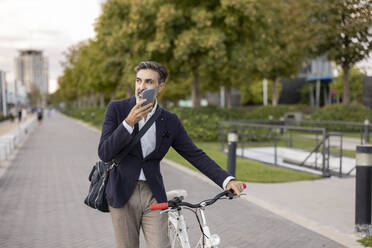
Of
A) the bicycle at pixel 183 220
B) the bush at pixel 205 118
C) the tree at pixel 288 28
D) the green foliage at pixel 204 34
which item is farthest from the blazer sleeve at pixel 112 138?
the tree at pixel 288 28

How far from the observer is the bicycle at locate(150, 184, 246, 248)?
255cm

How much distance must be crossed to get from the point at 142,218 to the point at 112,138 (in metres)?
0.63

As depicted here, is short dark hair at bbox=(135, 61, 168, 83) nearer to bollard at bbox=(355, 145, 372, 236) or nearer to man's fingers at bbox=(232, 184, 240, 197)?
man's fingers at bbox=(232, 184, 240, 197)

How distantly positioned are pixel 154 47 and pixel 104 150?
61.2 ft

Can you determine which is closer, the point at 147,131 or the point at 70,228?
the point at 147,131

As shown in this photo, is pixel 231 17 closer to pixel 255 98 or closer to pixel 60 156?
pixel 60 156

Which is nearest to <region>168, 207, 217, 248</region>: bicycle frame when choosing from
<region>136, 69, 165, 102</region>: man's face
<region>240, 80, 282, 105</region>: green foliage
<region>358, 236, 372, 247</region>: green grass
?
<region>136, 69, 165, 102</region>: man's face

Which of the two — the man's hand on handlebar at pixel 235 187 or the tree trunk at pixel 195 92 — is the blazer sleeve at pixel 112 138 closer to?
the man's hand on handlebar at pixel 235 187

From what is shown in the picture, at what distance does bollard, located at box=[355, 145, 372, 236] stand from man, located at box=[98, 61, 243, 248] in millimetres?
A: 3251

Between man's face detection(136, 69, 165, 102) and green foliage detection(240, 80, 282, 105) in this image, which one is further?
green foliage detection(240, 80, 282, 105)

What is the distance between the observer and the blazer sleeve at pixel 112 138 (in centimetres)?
259

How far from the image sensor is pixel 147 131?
284 cm

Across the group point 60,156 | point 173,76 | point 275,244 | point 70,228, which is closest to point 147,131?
point 275,244

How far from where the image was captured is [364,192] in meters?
5.55
